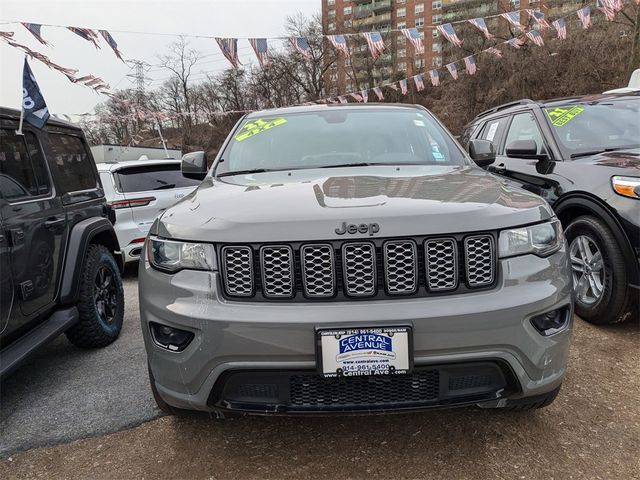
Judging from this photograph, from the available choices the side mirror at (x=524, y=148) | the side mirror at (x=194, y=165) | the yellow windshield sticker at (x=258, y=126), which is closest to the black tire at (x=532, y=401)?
the yellow windshield sticker at (x=258, y=126)

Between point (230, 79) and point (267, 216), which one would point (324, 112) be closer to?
point (267, 216)

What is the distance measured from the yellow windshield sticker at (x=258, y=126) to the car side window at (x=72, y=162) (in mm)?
1308

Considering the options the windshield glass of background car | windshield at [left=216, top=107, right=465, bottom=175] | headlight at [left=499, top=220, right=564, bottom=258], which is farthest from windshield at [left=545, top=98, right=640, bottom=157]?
the windshield glass of background car

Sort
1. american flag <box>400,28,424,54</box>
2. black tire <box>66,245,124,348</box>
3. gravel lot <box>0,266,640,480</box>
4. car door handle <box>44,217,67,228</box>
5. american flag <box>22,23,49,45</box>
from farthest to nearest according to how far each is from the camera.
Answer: american flag <box>400,28,424,54</box>
american flag <box>22,23,49,45</box>
black tire <box>66,245,124,348</box>
car door handle <box>44,217,67,228</box>
gravel lot <box>0,266,640,480</box>

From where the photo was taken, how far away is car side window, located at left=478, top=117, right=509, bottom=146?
5299 mm

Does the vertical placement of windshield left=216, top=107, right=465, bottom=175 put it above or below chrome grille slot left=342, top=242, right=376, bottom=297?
above

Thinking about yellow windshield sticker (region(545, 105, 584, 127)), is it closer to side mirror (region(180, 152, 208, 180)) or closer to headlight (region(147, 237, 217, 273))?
side mirror (region(180, 152, 208, 180))

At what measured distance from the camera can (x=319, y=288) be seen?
181 cm

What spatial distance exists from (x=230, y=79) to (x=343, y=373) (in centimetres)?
3931

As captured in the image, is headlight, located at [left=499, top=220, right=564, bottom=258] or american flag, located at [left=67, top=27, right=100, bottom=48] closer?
headlight, located at [left=499, top=220, right=564, bottom=258]

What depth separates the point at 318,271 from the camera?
1810 mm

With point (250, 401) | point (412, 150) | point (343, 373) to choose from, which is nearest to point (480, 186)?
point (412, 150)

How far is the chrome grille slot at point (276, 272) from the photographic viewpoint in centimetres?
182

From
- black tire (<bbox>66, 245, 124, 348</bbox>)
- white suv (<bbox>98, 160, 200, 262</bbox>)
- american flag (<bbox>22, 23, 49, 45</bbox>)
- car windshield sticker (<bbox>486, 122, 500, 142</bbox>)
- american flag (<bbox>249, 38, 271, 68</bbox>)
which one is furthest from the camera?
american flag (<bbox>249, 38, 271, 68</bbox>)
